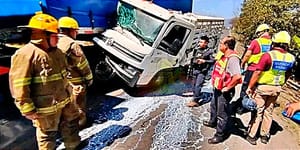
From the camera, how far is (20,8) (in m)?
6.16

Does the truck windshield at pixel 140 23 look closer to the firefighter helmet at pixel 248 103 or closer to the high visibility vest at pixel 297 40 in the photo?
the firefighter helmet at pixel 248 103

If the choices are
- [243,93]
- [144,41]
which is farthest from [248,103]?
[144,41]

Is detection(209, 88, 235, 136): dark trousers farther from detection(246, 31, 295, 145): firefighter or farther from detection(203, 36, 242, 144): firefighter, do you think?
detection(246, 31, 295, 145): firefighter

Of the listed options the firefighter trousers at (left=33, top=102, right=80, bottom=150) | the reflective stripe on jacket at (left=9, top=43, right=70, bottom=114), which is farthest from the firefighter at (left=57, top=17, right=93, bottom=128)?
the reflective stripe on jacket at (left=9, top=43, right=70, bottom=114)

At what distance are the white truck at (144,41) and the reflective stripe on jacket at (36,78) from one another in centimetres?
324

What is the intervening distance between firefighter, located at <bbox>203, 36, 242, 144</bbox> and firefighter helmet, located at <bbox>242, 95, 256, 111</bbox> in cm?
66

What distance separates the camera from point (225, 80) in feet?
15.8

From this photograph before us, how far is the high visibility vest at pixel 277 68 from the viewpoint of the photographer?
4699 mm

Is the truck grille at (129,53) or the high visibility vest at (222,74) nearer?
the high visibility vest at (222,74)

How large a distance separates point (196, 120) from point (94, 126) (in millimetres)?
1918

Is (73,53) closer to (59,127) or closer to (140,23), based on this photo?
(59,127)

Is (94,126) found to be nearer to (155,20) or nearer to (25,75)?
(25,75)

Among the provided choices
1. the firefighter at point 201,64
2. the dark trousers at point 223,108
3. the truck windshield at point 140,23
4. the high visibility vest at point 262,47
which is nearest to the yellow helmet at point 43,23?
the dark trousers at point 223,108

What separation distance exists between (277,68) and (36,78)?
130 inches
